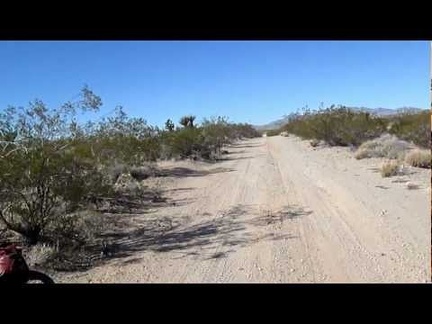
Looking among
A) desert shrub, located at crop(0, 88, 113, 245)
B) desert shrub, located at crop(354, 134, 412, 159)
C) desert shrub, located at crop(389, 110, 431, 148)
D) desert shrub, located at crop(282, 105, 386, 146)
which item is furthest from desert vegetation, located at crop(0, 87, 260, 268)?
desert shrub, located at crop(282, 105, 386, 146)

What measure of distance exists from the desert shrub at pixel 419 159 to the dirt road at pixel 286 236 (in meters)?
2.15

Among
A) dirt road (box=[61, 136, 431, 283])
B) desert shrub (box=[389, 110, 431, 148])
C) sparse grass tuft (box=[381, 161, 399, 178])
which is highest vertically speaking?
desert shrub (box=[389, 110, 431, 148])

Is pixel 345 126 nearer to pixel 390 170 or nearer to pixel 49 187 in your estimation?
pixel 390 170

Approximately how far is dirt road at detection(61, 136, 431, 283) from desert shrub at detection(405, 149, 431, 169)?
→ 2.15 meters

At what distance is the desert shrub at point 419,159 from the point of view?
49.7 feet

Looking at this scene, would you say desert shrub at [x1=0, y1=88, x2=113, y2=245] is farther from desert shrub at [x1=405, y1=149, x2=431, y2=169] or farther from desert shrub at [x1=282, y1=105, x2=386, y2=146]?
desert shrub at [x1=282, y1=105, x2=386, y2=146]

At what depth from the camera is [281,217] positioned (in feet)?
31.1

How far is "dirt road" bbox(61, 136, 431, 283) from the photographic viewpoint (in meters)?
6.26

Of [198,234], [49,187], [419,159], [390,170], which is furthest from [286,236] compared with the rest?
[419,159]

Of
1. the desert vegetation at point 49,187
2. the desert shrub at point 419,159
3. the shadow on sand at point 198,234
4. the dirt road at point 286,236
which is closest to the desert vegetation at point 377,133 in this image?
the desert shrub at point 419,159

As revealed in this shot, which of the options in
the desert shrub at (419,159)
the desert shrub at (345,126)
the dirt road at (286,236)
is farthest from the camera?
the desert shrub at (345,126)

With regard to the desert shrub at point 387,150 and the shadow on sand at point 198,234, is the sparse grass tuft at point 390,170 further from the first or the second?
the shadow on sand at point 198,234

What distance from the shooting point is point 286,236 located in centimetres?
806
